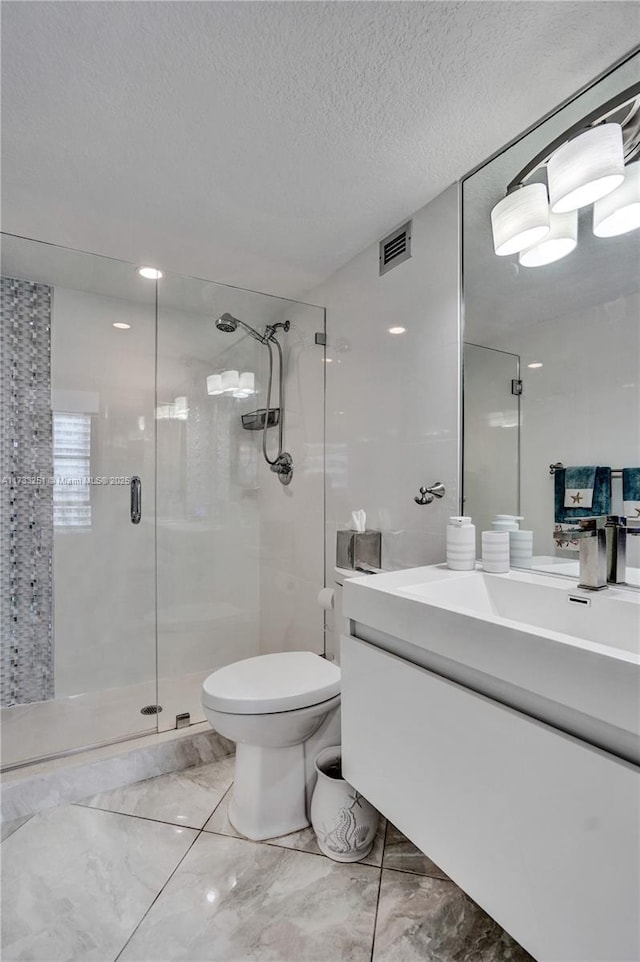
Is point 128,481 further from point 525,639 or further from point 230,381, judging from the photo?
point 525,639

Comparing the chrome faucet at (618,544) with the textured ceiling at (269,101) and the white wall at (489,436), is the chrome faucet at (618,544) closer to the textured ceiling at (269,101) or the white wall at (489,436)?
the white wall at (489,436)

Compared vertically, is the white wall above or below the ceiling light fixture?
below

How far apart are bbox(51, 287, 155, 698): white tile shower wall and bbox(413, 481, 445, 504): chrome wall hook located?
1.37m

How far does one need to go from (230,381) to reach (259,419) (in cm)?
25

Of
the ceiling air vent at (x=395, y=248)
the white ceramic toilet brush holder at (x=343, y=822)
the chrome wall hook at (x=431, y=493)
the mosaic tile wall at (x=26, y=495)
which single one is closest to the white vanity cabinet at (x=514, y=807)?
the white ceramic toilet brush holder at (x=343, y=822)

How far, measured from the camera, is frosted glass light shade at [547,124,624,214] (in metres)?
1.10

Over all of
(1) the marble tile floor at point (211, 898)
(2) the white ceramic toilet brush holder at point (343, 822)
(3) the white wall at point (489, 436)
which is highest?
(3) the white wall at point (489, 436)

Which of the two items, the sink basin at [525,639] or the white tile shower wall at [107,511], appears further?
the white tile shower wall at [107,511]

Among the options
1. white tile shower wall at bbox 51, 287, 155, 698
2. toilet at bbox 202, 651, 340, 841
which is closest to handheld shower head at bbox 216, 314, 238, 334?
white tile shower wall at bbox 51, 287, 155, 698

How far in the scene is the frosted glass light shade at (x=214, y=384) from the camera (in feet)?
8.19

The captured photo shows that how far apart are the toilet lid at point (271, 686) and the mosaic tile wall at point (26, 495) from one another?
1.23m

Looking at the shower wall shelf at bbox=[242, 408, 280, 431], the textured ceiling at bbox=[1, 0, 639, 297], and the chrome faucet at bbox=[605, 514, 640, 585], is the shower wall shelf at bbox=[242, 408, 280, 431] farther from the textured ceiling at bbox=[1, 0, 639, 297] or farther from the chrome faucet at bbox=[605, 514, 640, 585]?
the chrome faucet at bbox=[605, 514, 640, 585]

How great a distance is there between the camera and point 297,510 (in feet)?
8.30

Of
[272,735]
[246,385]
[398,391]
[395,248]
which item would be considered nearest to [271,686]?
[272,735]
